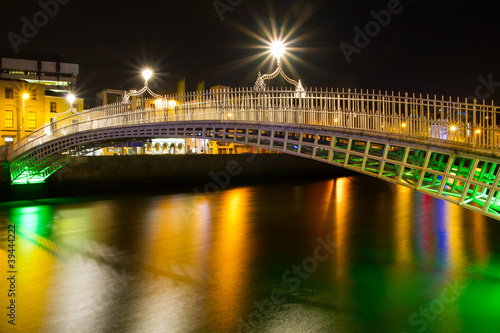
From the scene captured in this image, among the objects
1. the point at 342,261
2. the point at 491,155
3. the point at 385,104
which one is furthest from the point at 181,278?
the point at 491,155

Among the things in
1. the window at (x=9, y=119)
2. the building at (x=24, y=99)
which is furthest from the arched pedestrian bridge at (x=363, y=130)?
the window at (x=9, y=119)

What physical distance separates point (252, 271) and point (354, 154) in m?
4.10

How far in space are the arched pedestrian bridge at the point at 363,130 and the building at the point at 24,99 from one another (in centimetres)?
1823

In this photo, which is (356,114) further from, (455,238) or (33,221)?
(33,221)

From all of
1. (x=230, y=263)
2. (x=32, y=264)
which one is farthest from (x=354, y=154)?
(x=32, y=264)

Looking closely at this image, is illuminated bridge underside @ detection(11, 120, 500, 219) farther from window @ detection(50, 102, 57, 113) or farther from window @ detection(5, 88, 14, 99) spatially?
window @ detection(50, 102, 57, 113)

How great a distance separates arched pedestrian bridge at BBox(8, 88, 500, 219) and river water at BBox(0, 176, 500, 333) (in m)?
2.22

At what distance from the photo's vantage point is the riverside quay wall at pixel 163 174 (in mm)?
25125

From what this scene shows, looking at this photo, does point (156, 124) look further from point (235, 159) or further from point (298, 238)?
point (235, 159)

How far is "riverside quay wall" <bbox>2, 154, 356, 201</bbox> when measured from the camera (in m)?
25.1

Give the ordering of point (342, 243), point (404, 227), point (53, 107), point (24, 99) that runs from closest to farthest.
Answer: point (342, 243), point (404, 227), point (24, 99), point (53, 107)

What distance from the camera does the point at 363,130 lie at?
9914mm

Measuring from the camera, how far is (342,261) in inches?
436

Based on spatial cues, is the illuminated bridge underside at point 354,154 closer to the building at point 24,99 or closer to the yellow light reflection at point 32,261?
the yellow light reflection at point 32,261
